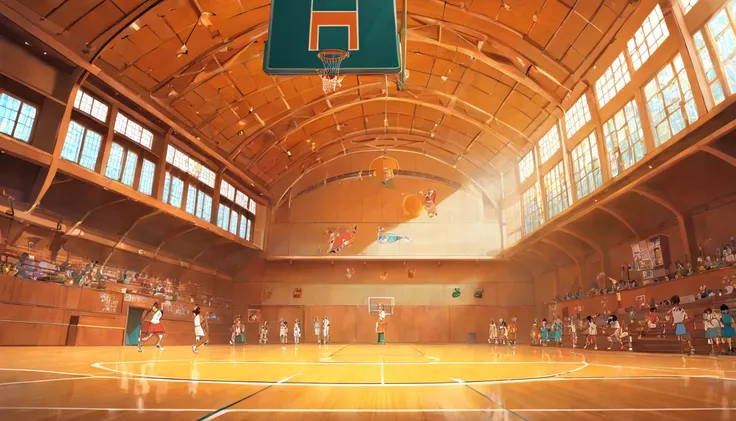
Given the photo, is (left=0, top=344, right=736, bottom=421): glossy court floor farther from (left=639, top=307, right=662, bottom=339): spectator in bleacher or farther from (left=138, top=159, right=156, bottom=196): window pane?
(left=138, top=159, right=156, bottom=196): window pane

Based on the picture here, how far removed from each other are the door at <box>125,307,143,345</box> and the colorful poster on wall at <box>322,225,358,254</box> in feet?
40.1

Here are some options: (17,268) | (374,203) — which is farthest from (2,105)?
(374,203)

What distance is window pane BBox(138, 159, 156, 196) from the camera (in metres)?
18.7

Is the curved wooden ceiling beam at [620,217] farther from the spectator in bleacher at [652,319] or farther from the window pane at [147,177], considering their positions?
the window pane at [147,177]

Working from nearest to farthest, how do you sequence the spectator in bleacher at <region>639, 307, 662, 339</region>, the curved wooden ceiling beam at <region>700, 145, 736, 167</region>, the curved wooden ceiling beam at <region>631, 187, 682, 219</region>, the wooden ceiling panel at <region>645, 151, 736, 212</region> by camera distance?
the curved wooden ceiling beam at <region>700, 145, 736, 167</region>
the wooden ceiling panel at <region>645, 151, 736, 212</region>
the curved wooden ceiling beam at <region>631, 187, 682, 219</region>
the spectator in bleacher at <region>639, 307, 662, 339</region>

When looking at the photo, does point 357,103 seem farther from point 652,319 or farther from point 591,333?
point 652,319

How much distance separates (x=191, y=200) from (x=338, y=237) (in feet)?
34.7

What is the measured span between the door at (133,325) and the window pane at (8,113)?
32.3 ft

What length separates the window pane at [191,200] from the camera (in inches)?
866

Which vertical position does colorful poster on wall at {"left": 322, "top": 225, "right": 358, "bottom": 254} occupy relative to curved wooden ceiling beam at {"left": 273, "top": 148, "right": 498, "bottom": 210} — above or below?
below

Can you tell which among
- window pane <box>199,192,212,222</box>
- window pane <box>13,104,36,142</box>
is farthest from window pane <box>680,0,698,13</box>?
window pane <box>199,192,212,222</box>

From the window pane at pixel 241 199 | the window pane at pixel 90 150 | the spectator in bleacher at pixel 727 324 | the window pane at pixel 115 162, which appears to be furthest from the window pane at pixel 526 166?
the window pane at pixel 90 150

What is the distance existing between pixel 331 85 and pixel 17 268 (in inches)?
456

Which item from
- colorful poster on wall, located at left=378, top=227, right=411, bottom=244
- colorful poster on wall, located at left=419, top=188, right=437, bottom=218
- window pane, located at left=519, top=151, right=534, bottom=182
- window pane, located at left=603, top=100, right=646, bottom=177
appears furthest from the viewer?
colorful poster on wall, located at left=419, top=188, right=437, bottom=218
